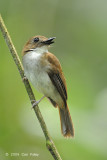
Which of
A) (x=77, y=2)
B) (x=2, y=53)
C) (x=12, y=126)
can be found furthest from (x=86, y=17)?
(x=12, y=126)

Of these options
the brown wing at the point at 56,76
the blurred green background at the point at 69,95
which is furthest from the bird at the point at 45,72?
the blurred green background at the point at 69,95

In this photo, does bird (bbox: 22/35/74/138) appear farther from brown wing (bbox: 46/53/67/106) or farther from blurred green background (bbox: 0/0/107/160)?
blurred green background (bbox: 0/0/107/160)

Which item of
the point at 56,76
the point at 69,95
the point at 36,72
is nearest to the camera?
the point at 69,95

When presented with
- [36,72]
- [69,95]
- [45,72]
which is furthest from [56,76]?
[69,95]

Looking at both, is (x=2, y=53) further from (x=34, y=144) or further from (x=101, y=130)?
(x=101, y=130)

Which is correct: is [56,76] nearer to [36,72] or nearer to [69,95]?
[36,72]

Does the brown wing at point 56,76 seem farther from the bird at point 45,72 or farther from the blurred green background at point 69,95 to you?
the blurred green background at point 69,95

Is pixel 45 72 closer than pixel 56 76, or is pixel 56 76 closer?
pixel 45 72
